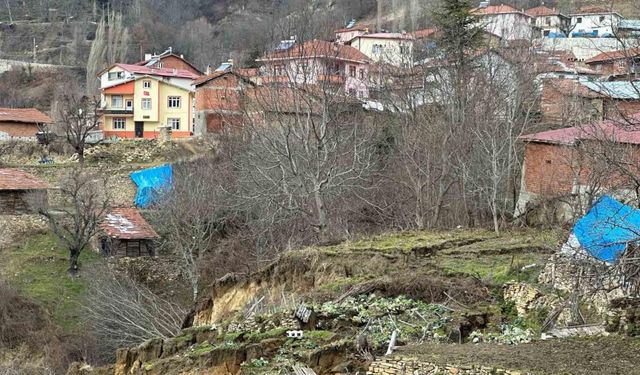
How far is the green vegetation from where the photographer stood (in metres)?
26.5

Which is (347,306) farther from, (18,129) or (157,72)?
(157,72)

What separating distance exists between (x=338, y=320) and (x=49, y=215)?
69.4 ft

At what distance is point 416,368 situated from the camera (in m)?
9.19

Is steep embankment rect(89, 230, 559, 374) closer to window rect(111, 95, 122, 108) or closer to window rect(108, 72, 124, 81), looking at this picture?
window rect(111, 95, 122, 108)

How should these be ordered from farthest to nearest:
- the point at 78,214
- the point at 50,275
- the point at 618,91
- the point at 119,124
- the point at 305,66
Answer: the point at 119,124 < the point at 78,214 < the point at 50,275 < the point at 305,66 < the point at 618,91

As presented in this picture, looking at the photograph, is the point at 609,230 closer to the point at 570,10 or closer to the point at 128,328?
the point at 128,328

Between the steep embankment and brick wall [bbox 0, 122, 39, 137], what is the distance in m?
29.4

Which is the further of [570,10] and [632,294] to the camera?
[570,10]

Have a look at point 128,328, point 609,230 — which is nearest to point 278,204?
point 128,328

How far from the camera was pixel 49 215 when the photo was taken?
30781 mm

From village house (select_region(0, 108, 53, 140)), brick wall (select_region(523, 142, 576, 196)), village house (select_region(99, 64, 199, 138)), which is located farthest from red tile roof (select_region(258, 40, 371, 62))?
village house (select_region(0, 108, 53, 140))

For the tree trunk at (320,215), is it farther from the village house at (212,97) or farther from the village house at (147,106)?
the village house at (147,106)

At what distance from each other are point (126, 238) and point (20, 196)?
541 centimetres

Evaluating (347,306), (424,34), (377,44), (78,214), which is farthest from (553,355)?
(377,44)
